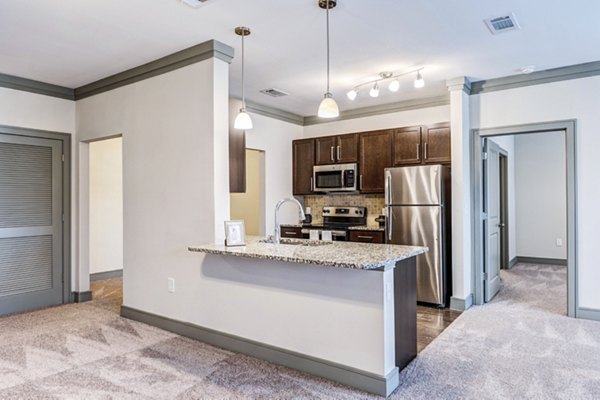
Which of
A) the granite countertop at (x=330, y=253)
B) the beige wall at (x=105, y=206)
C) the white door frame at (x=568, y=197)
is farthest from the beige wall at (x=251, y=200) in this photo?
the granite countertop at (x=330, y=253)

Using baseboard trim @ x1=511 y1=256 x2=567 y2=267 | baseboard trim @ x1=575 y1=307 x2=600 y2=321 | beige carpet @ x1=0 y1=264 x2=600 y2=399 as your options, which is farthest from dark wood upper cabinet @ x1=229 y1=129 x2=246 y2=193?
baseboard trim @ x1=511 y1=256 x2=567 y2=267

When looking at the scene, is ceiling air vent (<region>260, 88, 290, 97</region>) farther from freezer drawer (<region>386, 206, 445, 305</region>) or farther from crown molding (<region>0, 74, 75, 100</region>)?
crown molding (<region>0, 74, 75, 100</region>)

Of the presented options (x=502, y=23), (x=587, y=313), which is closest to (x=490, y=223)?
(x=587, y=313)

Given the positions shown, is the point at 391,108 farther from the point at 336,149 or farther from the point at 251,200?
the point at 251,200

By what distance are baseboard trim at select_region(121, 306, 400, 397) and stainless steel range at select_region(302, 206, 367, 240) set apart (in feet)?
7.71

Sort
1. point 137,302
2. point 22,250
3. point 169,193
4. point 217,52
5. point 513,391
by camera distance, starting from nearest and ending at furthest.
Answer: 1. point 513,391
2. point 217,52
3. point 169,193
4. point 137,302
5. point 22,250

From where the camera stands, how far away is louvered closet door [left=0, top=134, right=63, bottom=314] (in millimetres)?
4301

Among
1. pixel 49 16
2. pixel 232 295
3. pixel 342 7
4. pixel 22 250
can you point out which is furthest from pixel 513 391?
pixel 22 250

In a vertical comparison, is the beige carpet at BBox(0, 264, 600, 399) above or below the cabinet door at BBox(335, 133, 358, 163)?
below

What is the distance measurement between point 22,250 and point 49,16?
8.85ft

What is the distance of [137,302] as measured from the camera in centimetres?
406

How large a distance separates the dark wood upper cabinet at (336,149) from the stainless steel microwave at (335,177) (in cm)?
10

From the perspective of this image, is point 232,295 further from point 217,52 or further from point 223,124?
point 217,52

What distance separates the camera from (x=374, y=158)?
17.7 ft
